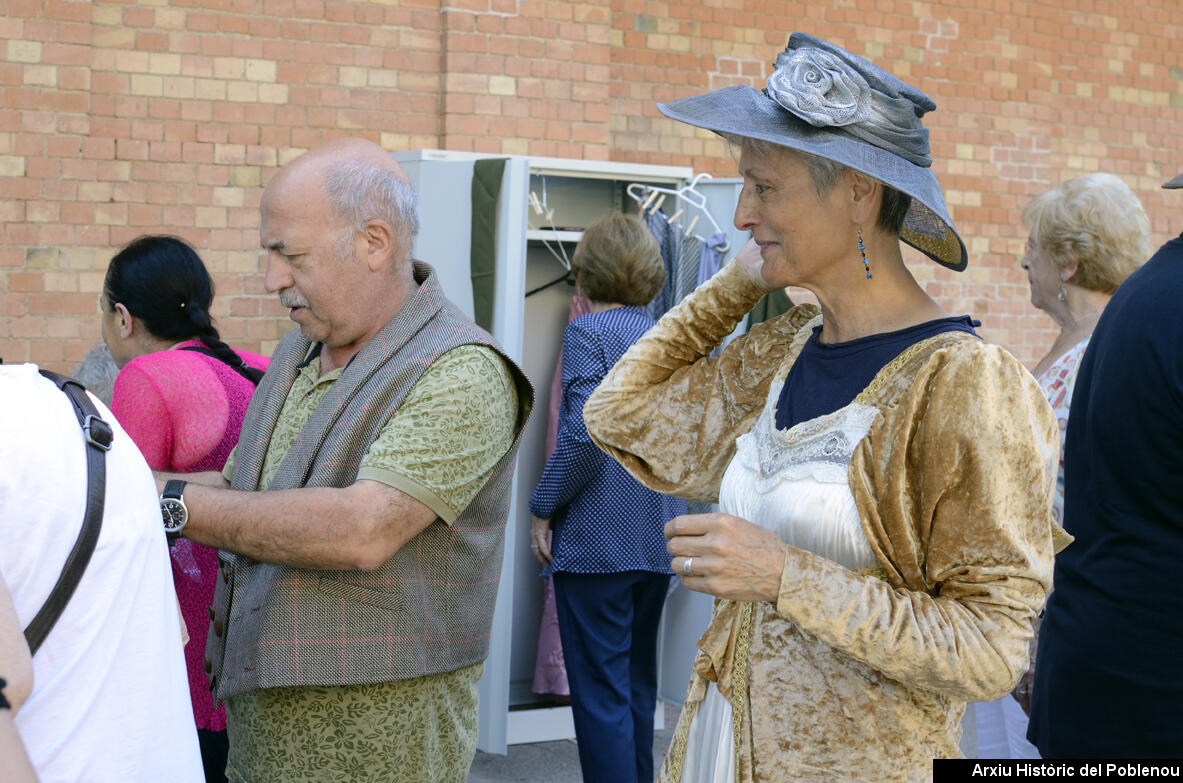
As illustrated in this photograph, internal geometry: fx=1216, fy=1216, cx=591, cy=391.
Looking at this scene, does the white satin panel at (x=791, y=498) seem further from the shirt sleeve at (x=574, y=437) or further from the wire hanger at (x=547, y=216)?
the wire hanger at (x=547, y=216)

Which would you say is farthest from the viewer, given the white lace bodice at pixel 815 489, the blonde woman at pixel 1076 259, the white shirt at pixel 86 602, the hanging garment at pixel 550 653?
the hanging garment at pixel 550 653

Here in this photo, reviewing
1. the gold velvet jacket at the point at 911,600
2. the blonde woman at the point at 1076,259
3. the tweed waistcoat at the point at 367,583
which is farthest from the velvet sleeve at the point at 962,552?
the blonde woman at the point at 1076,259

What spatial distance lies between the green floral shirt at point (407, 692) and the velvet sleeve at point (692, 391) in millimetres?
234

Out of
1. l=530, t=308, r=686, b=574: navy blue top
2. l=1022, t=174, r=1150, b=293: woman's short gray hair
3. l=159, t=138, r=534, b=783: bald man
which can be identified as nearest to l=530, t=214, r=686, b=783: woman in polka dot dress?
l=530, t=308, r=686, b=574: navy blue top

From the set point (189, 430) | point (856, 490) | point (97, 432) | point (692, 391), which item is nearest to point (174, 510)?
point (97, 432)

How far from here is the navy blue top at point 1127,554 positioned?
85.4 inches

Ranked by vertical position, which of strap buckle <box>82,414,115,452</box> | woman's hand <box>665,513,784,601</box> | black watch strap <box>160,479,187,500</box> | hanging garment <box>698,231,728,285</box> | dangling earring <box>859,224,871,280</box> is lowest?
black watch strap <box>160,479,187,500</box>

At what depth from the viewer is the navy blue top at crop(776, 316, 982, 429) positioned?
1820mm

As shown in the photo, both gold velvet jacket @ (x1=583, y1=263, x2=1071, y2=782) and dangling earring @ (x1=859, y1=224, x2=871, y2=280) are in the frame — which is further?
dangling earring @ (x1=859, y1=224, x2=871, y2=280)

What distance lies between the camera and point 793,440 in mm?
1857

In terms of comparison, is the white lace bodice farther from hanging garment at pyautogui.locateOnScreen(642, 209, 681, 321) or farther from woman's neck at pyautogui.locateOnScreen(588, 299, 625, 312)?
hanging garment at pyautogui.locateOnScreen(642, 209, 681, 321)

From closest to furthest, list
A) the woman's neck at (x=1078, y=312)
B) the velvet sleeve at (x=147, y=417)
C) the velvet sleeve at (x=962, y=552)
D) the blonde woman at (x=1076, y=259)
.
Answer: the velvet sleeve at (x=962, y=552), the velvet sleeve at (x=147, y=417), the blonde woman at (x=1076, y=259), the woman's neck at (x=1078, y=312)

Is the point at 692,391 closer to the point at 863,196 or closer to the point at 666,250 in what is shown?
the point at 863,196

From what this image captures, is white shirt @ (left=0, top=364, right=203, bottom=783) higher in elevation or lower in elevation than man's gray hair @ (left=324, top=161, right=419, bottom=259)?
lower
